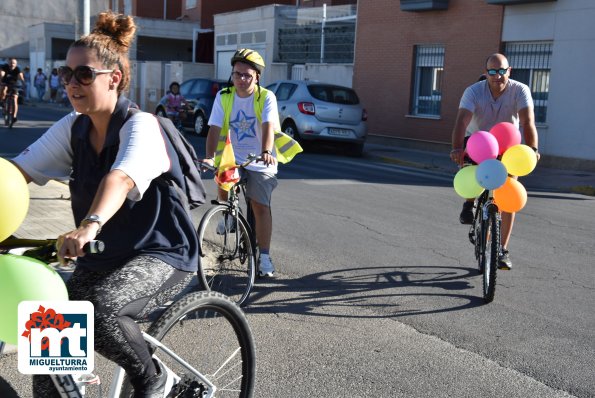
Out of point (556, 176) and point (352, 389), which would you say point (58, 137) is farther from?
point (556, 176)

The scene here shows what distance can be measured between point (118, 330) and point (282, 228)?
603 centimetres

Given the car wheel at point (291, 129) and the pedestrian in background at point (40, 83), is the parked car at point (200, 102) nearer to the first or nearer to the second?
the car wheel at point (291, 129)

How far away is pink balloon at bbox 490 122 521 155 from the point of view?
6.15 metres

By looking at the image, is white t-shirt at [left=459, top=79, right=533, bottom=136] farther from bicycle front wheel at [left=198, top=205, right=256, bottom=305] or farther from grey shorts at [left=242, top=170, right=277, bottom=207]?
bicycle front wheel at [left=198, top=205, right=256, bottom=305]

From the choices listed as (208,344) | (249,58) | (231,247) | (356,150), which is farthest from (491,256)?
(356,150)

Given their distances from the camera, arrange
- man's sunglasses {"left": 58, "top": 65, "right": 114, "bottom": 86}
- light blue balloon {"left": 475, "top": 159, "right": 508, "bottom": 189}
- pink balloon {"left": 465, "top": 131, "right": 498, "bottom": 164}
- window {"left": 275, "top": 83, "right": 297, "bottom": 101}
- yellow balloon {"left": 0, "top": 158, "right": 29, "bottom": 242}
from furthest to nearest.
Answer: window {"left": 275, "top": 83, "right": 297, "bottom": 101} → pink balloon {"left": 465, "top": 131, "right": 498, "bottom": 164} → light blue balloon {"left": 475, "top": 159, "right": 508, "bottom": 189} → man's sunglasses {"left": 58, "top": 65, "right": 114, "bottom": 86} → yellow balloon {"left": 0, "top": 158, "right": 29, "bottom": 242}

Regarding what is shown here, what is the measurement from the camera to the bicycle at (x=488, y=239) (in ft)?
18.8

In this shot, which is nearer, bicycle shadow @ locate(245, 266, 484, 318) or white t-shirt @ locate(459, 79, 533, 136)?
bicycle shadow @ locate(245, 266, 484, 318)

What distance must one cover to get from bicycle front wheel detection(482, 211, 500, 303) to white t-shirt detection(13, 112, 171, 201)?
11.6 feet

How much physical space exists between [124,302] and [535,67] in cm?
1728

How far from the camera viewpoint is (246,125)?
6.09 metres

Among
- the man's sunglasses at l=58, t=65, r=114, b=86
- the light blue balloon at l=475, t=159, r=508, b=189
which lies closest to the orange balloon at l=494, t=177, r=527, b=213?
the light blue balloon at l=475, t=159, r=508, b=189

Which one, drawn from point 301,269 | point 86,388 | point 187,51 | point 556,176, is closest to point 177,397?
point 86,388

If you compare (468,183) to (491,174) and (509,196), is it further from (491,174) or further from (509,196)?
(509,196)
